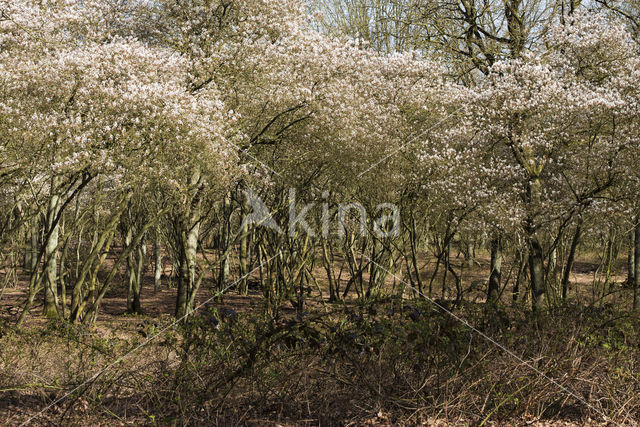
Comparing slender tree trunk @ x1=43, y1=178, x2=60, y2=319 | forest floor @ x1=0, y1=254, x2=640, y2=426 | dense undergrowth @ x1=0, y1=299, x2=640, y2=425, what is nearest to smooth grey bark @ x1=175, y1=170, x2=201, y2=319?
slender tree trunk @ x1=43, y1=178, x2=60, y2=319

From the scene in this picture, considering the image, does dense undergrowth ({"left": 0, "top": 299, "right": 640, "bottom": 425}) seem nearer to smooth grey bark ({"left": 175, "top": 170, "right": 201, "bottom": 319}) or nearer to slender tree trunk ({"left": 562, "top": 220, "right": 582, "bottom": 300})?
slender tree trunk ({"left": 562, "top": 220, "right": 582, "bottom": 300})

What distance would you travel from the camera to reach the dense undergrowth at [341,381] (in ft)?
19.6

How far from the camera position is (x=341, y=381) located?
20.4 feet

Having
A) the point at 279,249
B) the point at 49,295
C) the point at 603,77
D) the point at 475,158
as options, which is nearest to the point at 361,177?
the point at 475,158

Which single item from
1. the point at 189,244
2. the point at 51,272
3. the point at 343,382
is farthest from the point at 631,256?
the point at 343,382

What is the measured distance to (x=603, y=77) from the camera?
14.3 metres

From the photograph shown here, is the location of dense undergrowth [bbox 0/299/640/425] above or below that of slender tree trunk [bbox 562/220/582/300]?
below

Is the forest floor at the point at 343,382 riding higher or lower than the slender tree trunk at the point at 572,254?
lower

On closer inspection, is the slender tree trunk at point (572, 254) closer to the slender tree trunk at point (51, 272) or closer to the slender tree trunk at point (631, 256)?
the slender tree trunk at point (631, 256)

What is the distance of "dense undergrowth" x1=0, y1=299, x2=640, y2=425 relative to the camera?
19.6 feet

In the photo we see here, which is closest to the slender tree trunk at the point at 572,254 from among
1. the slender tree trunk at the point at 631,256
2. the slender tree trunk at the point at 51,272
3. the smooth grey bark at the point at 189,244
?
the slender tree trunk at the point at 631,256

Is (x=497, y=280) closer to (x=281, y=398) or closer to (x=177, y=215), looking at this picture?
(x=177, y=215)

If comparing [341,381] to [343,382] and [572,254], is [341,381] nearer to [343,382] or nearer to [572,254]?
[343,382]

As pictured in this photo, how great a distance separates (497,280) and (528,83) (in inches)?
349
